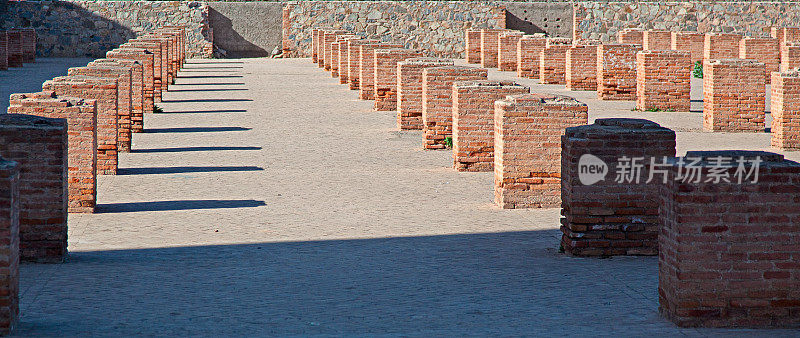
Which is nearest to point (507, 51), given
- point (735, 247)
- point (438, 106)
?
point (438, 106)

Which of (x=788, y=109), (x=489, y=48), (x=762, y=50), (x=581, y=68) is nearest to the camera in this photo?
(x=788, y=109)

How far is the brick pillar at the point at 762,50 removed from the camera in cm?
3127

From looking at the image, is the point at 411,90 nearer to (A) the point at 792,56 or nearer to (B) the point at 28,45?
(A) the point at 792,56

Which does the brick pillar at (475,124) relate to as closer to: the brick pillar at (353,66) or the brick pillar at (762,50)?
the brick pillar at (353,66)

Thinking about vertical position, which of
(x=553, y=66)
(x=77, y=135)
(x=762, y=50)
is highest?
(x=762, y=50)

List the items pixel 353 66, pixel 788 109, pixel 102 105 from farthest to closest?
1. pixel 353 66
2. pixel 788 109
3. pixel 102 105

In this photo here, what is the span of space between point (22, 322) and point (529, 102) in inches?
240

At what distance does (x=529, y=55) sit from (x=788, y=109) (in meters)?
16.6

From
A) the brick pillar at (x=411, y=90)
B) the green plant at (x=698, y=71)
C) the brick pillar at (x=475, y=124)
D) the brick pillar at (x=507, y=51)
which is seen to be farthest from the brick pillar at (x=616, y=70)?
the brick pillar at (x=475, y=124)

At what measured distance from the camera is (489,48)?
38.3m

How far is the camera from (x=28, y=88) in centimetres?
2603

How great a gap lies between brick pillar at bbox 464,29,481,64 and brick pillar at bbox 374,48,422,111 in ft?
60.7

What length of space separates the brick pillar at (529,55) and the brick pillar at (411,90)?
14646 mm

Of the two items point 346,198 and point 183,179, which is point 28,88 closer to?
point 183,179
